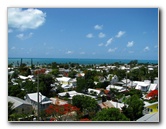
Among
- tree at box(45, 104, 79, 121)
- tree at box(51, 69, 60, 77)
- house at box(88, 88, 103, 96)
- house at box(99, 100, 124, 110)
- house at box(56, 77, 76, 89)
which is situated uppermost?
tree at box(51, 69, 60, 77)

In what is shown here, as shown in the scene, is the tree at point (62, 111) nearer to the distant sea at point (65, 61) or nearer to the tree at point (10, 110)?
the tree at point (10, 110)

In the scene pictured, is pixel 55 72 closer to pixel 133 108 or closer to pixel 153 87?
pixel 133 108

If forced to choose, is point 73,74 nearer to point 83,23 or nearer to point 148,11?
point 83,23

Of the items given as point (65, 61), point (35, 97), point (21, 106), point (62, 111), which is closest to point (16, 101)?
point (21, 106)

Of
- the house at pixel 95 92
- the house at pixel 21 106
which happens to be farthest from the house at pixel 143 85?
the house at pixel 21 106

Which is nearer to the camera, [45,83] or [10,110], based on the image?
[10,110]

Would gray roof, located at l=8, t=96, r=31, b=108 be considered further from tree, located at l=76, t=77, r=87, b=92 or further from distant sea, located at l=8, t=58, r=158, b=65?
tree, located at l=76, t=77, r=87, b=92

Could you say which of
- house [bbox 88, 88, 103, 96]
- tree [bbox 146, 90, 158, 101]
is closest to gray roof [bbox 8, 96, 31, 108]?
house [bbox 88, 88, 103, 96]
